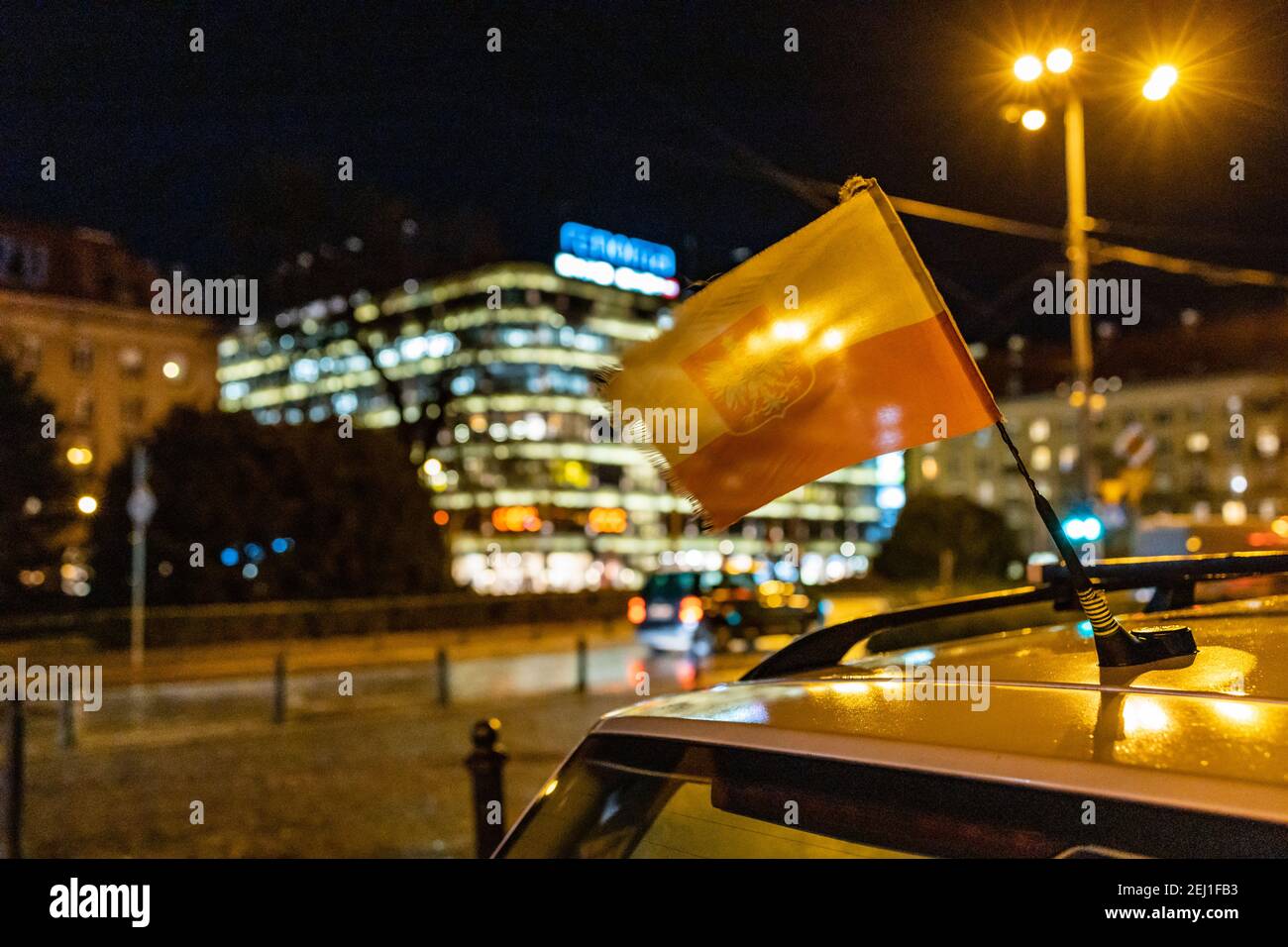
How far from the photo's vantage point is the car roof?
1.62 m

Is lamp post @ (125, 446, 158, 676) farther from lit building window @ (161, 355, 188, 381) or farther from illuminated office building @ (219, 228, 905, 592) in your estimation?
lit building window @ (161, 355, 188, 381)

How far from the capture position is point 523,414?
99812mm

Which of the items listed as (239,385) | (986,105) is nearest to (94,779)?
(986,105)

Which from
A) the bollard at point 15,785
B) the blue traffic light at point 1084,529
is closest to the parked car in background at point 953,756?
the bollard at point 15,785

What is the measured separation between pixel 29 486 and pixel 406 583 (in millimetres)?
10994

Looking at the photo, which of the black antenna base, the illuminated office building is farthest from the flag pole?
the illuminated office building

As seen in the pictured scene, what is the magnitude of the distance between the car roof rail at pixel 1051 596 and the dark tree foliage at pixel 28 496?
91.0 feet

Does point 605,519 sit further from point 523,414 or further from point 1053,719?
point 1053,719

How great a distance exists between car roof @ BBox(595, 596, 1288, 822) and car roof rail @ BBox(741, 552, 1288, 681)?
0.09m

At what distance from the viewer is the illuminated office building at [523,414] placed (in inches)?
1596

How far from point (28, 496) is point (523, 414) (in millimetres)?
72155

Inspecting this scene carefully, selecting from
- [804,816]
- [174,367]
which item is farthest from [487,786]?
[174,367]

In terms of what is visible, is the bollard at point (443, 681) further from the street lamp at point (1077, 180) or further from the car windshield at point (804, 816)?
the car windshield at point (804, 816)
